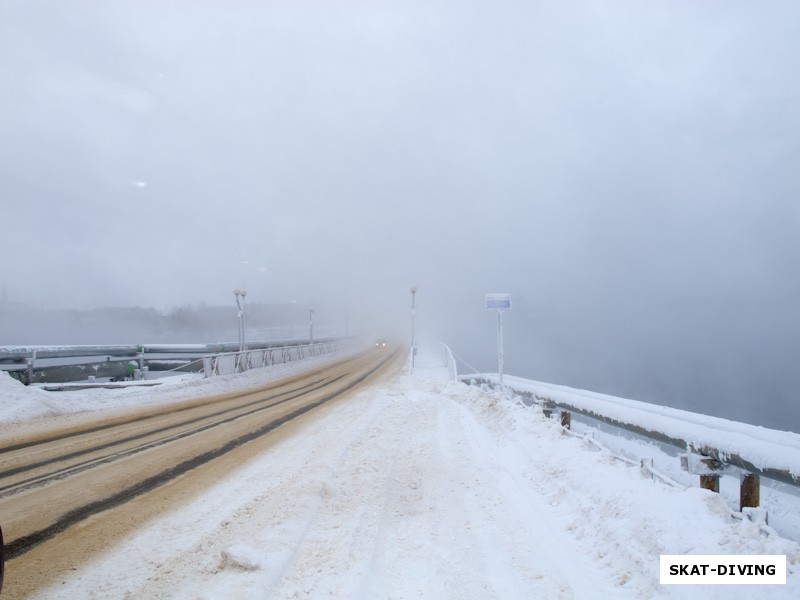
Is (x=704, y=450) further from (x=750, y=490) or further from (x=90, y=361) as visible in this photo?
(x=90, y=361)

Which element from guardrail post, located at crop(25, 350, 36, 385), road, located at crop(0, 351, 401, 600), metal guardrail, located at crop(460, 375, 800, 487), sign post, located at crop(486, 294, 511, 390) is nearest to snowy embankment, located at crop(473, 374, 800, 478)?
metal guardrail, located at crop(460, 375, 800, 487)

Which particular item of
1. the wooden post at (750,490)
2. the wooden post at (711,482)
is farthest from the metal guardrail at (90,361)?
the wooden post at (750,490)

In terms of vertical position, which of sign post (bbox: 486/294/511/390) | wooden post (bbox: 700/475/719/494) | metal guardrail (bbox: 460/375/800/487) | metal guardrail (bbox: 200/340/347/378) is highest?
sign post (bbox: 486/294/511/390)

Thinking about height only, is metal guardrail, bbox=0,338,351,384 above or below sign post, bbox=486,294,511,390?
below

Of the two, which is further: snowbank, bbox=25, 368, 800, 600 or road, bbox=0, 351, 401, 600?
road, bbox=0, 351, 401, 600

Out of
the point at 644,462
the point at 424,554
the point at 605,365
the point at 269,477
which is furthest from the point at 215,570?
the point at 605,365

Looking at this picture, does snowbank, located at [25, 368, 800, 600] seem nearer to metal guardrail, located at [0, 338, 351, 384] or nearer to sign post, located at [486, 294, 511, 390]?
sign post, located at [486, 294, 511, 390]

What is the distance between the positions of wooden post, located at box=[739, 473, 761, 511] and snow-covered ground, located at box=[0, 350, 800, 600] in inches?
19.3

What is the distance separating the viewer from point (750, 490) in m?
4.04

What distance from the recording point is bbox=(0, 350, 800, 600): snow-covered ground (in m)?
3.38

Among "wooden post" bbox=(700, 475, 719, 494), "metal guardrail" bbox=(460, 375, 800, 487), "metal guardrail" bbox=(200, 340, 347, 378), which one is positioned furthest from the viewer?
"metal guardrail" bbox=(200, 340, 347, 378)

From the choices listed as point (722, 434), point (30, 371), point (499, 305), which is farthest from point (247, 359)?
point (722, 434)

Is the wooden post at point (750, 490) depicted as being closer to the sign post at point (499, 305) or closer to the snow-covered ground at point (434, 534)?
the snow-covered ground at point (434, 534)

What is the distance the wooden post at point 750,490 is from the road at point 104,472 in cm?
620
